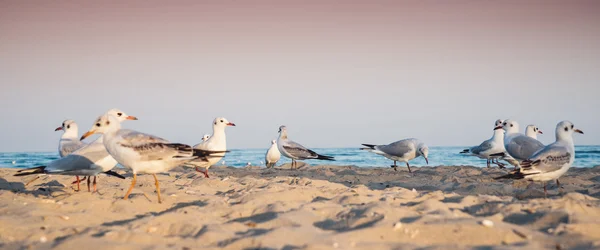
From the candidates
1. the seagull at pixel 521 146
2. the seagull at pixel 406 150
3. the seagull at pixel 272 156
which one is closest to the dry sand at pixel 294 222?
the seagull at pixel 521 146

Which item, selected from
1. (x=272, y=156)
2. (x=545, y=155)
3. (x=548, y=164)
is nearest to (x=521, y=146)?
(x=545, y=155)

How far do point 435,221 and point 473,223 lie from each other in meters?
0.32

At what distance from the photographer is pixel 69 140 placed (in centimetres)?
923

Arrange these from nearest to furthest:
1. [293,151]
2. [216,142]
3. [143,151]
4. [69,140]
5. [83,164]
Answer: [143,151] → [83,164] → [69,140] → [216,142] → [293,151]

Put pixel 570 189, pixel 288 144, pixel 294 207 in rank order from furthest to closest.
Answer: pixel 288 144 < pixel 570 189 < pixel 294 207

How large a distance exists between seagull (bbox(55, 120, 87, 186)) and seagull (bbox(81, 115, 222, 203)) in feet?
8.59

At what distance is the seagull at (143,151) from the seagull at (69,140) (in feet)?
8.59

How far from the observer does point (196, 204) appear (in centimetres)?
600

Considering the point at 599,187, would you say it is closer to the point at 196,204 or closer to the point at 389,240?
the point at 389,240

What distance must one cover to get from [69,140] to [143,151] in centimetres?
363

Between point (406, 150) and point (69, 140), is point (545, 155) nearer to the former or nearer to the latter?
point (406, 150)

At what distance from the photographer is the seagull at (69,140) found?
887cm

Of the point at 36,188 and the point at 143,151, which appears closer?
the point at 143,151

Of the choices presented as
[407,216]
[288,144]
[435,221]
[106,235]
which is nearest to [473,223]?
[435,221]
